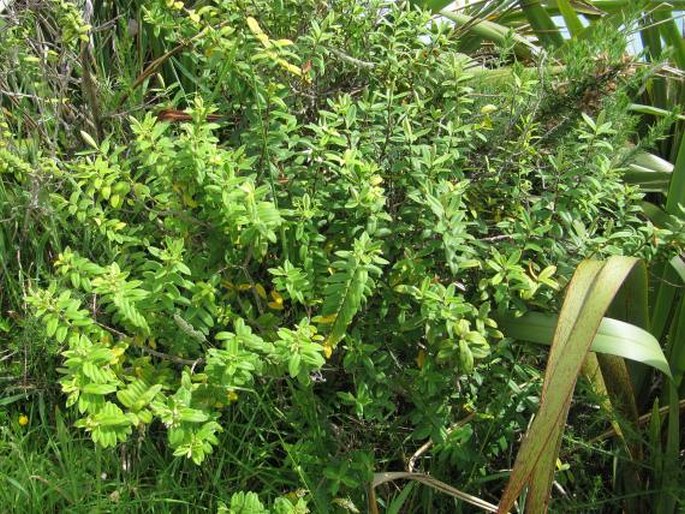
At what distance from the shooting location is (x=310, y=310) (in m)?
2.27

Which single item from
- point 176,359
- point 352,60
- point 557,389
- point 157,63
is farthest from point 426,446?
point 157,63

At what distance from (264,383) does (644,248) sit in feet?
3.20

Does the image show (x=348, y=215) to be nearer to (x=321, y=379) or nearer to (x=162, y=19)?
(x=321, y=379)

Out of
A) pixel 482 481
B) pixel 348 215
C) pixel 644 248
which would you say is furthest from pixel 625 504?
pixel 348 215

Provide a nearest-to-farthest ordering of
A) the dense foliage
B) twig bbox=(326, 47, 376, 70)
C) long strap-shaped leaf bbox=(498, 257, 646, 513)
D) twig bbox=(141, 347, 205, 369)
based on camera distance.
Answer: long strap-shaped leaf bbox=(498, 257, 646, 513) → the dense foliage → twig bbox=(141, 347, 205, 369) → twig bbox=(326, 47, 376, 70)

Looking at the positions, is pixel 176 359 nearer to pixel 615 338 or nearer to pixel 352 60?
pixel 352 60

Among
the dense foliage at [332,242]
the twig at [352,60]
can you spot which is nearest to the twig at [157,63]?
the dense foliage at [332,242]

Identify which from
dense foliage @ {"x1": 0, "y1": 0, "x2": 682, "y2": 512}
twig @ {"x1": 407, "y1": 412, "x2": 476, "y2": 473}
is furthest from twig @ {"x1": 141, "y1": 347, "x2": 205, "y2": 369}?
twig @ {"x1": 407, "y1": 412, "x2": 476, "y2": 473}

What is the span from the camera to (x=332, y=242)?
2264mm

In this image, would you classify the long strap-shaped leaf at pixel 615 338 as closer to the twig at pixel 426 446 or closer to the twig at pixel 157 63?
the twig at pixel 426 446

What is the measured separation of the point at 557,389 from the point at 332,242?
0.71 m

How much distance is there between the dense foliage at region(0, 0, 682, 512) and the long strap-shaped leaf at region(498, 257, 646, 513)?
0.57 feet

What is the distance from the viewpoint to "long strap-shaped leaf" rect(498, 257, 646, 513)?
178 centimetres

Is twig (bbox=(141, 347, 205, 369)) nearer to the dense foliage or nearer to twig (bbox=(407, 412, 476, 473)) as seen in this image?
the dense foliage
